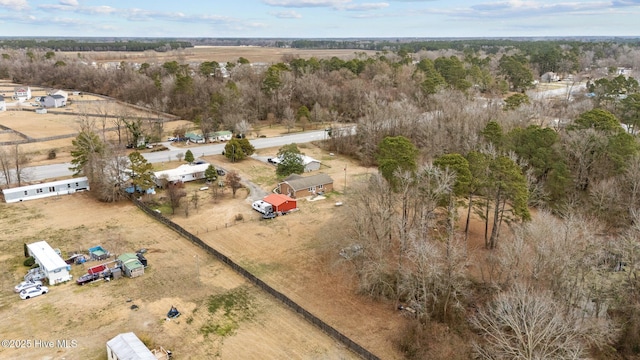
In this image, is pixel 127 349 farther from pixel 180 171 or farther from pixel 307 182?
pixel 180 171

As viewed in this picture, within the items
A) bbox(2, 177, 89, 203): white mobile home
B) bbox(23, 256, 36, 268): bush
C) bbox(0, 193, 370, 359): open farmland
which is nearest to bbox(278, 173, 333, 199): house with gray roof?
bbox(0, 193, 370, 359): open farmland

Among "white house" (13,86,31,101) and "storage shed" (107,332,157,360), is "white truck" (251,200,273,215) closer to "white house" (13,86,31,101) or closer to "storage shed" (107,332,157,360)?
"storage shed" (107,332,157,360)

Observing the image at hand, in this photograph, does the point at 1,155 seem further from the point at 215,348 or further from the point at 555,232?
the point at 555,232

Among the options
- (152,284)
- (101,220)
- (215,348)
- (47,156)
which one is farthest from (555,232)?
(47,156)

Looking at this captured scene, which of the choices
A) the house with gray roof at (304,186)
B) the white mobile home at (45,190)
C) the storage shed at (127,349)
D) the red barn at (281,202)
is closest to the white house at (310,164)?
the house with gray roof at (304,186)

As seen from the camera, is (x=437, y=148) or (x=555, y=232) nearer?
(x=555, y=232)

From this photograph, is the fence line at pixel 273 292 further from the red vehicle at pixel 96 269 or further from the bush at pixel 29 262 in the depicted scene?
the bush at pixel 29 262
